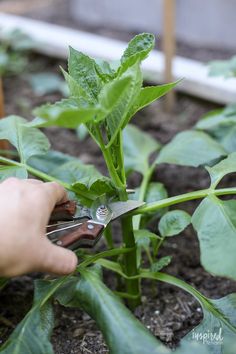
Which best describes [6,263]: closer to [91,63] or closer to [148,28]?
[91,63]

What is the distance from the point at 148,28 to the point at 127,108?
1.69 meters

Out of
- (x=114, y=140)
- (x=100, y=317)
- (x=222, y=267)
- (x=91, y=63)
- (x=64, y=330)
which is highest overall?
(x=91, y=63)

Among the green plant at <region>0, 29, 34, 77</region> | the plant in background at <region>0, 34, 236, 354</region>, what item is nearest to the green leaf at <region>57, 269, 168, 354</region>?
the plant in background at <region>0, 34, 236, 354</region>

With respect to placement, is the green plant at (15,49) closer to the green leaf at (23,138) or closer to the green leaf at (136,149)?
the green leaf at (136,149)

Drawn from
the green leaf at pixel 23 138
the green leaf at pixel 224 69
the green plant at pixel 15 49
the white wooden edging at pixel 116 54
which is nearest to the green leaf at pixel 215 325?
the green leaf at pixel 23 138

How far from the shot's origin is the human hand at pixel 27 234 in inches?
28.9

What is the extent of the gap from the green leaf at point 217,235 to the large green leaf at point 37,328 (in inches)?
9.8

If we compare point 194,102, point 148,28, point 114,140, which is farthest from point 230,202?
point 148,28

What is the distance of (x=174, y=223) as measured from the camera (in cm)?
98

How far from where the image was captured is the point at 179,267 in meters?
1.18

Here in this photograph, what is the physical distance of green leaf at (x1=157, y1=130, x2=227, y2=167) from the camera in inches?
43.7

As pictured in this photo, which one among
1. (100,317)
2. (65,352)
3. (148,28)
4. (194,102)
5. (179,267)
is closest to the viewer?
(100,317)

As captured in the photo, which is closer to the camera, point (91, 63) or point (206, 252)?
point (206, 252)

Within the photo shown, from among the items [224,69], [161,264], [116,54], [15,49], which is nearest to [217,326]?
[161,264]
